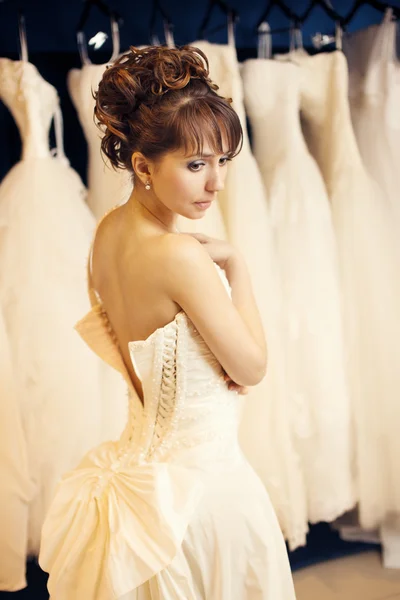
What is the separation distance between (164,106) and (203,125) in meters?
0.07

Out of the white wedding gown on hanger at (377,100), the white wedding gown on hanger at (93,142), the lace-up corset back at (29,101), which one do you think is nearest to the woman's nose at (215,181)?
the white wedding gown on hanger at (93,142)

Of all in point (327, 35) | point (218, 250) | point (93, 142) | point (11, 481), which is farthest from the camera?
point (327, 35)

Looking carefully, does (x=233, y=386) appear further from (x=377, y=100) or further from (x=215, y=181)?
(x=377, y=100)

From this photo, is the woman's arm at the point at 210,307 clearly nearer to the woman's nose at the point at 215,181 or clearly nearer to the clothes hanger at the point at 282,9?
the woman's nose at the point at 215,181

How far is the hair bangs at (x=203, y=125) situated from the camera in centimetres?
105

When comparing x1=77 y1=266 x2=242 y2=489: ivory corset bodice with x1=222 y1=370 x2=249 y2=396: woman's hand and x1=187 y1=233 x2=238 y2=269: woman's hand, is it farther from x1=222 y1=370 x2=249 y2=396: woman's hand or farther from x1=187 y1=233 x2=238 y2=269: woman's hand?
x1=187 y1=233 x2=238 y2=269: woman's hand

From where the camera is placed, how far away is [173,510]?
1059mm

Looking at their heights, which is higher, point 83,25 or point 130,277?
point 83,25

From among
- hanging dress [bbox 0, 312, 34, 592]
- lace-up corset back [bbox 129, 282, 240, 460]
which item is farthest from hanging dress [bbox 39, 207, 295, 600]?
hanging dress [bbox 0, 312, 34, 592]

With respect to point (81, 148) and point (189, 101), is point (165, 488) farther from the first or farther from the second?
point (81, 148)

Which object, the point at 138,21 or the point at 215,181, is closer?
the point at 215,181

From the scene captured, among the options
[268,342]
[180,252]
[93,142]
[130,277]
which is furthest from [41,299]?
[180,252]

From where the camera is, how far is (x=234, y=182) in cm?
190

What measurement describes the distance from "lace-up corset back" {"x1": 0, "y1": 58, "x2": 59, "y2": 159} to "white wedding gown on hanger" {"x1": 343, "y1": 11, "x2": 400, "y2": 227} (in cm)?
91
